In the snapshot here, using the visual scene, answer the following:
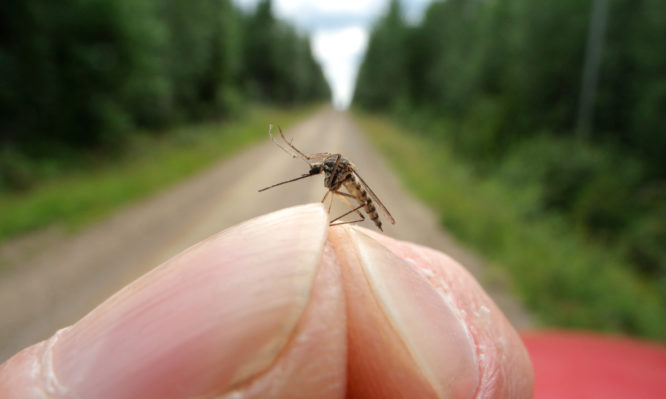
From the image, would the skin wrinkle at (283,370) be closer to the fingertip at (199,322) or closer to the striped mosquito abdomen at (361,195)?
the fingertip at (199,322)

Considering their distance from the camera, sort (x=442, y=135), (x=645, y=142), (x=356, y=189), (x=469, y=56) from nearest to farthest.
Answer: (x=356, y=189) → (x=645, y=142) → (x=442, y=135) → (x=469, y=56)

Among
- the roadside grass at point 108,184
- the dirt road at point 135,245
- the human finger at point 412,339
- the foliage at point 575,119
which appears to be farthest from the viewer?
the foliage at point 575,119

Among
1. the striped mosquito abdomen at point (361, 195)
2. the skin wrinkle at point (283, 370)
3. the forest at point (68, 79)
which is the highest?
the forest at point (68, 79)

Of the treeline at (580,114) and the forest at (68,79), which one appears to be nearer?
the forest at (68,79)

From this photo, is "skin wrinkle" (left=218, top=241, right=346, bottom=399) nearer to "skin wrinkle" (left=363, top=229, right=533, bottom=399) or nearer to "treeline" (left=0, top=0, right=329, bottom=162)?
"skin wrinkle" (left=363, top=229, right=533, bottom=399)

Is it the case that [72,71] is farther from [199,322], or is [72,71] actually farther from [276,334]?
[276,334]

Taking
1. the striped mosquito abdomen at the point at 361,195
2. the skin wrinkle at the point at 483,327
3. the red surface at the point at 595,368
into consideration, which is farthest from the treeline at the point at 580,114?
the skin wrinkle at the point at 483,327

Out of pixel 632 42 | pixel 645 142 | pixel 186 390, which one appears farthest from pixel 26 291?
pixel 632 42

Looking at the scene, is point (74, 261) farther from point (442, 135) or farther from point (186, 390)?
point (442, 135)
